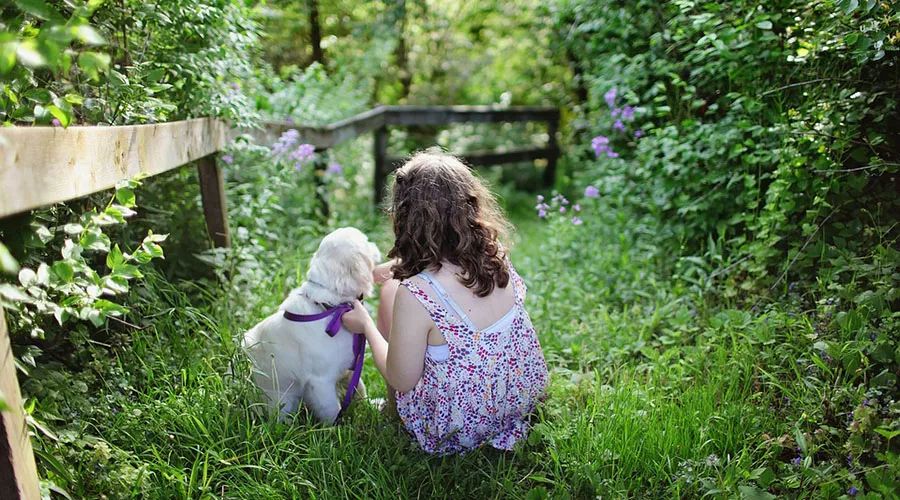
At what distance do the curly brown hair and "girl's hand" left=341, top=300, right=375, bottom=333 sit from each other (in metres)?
0.25

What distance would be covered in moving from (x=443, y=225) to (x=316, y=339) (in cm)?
69

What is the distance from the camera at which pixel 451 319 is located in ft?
8.06

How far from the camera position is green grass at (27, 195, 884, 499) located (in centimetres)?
220

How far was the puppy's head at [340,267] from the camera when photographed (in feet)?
8.61

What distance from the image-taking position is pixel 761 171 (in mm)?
3697

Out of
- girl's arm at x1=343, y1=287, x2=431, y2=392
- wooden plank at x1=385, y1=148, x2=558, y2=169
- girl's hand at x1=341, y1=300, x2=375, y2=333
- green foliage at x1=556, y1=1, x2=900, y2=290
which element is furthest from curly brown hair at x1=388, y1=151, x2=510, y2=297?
wooden plank at x1=385, y1=148, x2=558, y2=169

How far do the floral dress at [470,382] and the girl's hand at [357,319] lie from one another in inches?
11.2

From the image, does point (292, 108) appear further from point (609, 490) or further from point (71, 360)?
point (609, 490)

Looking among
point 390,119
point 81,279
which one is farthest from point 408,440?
point 390,119

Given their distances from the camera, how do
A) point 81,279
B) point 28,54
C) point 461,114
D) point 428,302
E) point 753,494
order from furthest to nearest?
1. point 461,114
2. point 428,302
3. point 753,494
4. point 81,279
5. point 28,54

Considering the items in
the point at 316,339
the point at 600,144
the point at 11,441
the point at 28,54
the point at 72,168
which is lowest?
the point at 316,339

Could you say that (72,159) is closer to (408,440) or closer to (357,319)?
(357,319)

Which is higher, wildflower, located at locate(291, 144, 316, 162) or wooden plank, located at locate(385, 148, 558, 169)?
wildflower, located at locate(291, 144, 316, 162)

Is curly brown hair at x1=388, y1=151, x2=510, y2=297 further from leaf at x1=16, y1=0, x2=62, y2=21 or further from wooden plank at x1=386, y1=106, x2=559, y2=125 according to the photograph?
wooden plank at x1=386, y1=106, x2=559, y2=125
